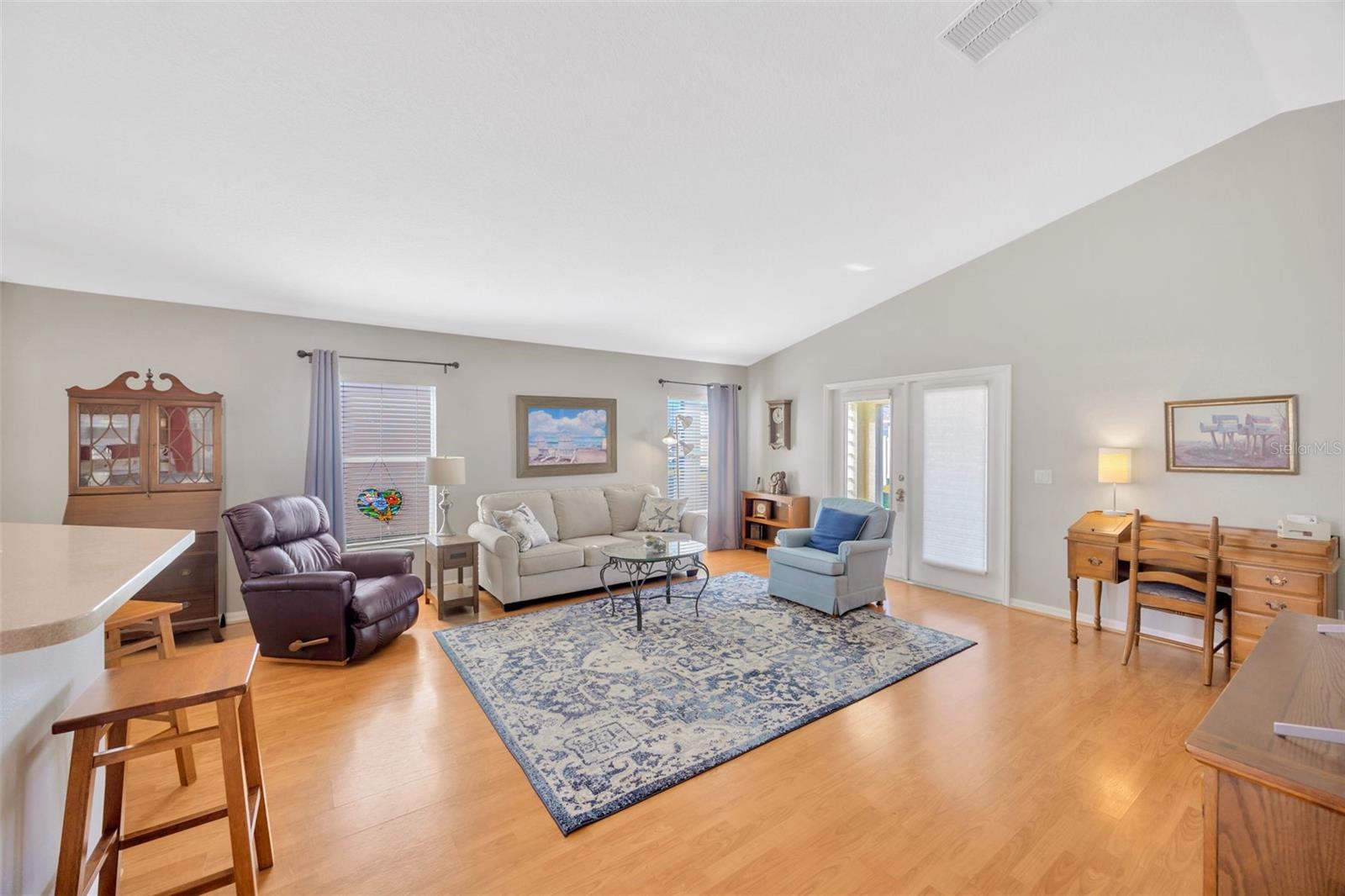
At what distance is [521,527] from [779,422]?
334cm

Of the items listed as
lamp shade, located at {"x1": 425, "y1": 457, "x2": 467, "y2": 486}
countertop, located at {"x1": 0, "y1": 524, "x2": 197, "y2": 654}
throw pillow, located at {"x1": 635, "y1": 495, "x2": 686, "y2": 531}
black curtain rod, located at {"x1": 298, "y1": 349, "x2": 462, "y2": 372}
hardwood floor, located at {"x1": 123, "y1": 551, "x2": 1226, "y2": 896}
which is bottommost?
→ hardwood floor, located at {"x1": 123, "y1": 551, "x2": 1226, "y2": 896}

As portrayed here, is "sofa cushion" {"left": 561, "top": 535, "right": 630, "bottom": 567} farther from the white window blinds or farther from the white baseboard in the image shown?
the white baseboard

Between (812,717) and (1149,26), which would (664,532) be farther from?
(1149,26)

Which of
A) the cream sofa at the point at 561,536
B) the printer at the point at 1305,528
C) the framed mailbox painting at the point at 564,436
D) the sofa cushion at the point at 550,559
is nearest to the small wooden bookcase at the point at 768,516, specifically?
the cream sofa at the point at 561,536

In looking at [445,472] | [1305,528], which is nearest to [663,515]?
[445,472]

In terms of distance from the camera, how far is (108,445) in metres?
3.47

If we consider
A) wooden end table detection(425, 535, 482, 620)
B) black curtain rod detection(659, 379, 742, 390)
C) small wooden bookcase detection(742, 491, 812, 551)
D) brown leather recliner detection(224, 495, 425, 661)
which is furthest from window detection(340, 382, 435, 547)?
small wooden bookcase detection(742, 491, 812, 551)

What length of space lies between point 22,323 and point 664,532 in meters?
4.81

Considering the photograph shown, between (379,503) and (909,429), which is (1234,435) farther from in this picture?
(379,503)

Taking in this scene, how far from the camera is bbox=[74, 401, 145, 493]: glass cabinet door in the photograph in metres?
3.39

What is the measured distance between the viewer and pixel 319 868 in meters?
1.75

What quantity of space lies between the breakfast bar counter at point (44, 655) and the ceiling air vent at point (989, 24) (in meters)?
3.20

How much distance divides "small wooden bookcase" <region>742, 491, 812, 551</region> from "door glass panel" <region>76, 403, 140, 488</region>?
18.0 feet

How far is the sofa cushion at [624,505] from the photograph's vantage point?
5.61 m
